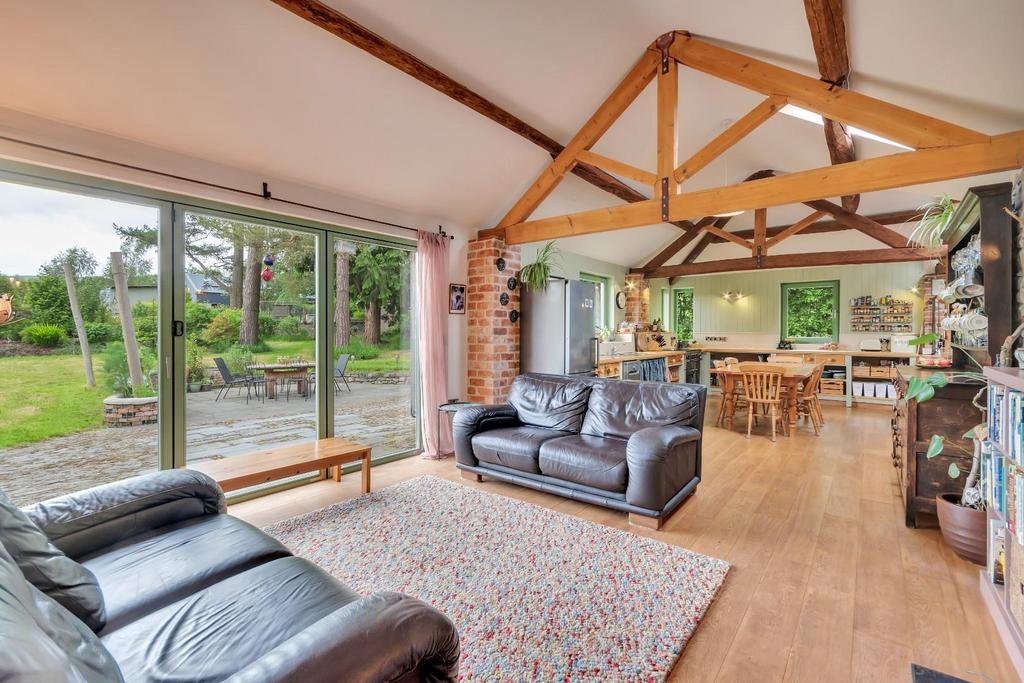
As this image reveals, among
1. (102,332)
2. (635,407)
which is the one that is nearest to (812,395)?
(635,407)

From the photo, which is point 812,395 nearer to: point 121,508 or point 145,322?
point 121,508

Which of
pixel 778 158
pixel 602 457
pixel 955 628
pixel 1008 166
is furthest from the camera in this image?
pixel 778 158

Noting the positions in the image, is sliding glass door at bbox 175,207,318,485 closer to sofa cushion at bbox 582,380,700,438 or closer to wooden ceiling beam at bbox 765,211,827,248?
sofa cushion at bbox 582,380,700,438

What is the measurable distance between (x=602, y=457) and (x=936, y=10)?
292 centimetres

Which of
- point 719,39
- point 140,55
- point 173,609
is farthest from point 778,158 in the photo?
point 173,609

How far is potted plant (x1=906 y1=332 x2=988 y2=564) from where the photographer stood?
2328 millimetres

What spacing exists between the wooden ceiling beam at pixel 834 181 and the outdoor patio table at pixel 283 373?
2717 mm

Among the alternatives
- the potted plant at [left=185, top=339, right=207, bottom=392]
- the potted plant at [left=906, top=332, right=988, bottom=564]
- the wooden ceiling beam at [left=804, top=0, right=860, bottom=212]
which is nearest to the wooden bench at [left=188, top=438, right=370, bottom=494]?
the potted plant at [left=185, top=339, right=207, bottom=392]

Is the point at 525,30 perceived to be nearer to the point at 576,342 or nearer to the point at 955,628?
the point at 576,342

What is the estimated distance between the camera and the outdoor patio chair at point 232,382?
3.32 metres

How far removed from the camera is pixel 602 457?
3.01 m

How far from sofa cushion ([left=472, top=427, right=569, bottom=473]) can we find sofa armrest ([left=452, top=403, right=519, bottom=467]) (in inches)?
2.3

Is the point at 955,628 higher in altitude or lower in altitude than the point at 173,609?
lower

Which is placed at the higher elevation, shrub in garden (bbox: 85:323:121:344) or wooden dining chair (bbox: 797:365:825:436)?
shrub in garden (bbox: 85:323:121:344)
